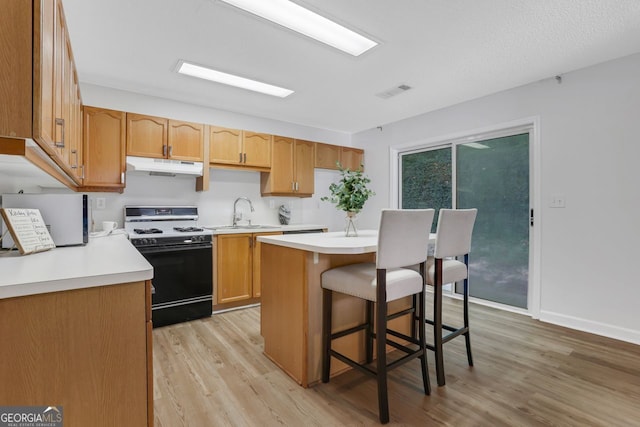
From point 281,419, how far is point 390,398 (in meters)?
0.66

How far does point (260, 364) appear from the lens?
7.27 ft

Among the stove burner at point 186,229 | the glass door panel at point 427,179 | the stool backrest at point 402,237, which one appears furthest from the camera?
the glass door panel at point 427,179

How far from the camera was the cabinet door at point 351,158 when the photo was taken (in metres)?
4.84

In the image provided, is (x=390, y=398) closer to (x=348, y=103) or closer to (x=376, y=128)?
(x=348, y=103)

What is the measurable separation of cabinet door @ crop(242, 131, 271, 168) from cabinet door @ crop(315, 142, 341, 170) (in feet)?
2.71

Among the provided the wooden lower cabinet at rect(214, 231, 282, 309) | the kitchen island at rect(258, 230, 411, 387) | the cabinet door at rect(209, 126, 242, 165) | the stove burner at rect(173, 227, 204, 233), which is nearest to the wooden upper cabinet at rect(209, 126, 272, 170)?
the cabinet door at rect(209, 126, 242, 165)

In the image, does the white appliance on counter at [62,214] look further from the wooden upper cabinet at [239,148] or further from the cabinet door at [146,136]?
the wooden upper cabinet at [239,148]

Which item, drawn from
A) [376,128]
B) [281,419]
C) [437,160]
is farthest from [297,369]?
[376,128]

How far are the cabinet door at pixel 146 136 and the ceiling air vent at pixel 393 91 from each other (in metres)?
2.40

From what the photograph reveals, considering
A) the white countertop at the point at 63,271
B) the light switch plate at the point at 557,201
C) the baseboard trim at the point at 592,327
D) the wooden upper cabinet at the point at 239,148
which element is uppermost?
the wooden upper cabinet at the point at 239,148

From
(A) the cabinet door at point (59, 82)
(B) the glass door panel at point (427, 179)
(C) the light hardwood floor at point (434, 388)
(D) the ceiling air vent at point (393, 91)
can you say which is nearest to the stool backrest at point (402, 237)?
(C) the light hardwood floor at point (434, 388)

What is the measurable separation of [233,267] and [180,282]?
58 cm

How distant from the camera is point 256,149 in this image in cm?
392

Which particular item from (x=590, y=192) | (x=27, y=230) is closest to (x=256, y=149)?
(x=27, y=230)
